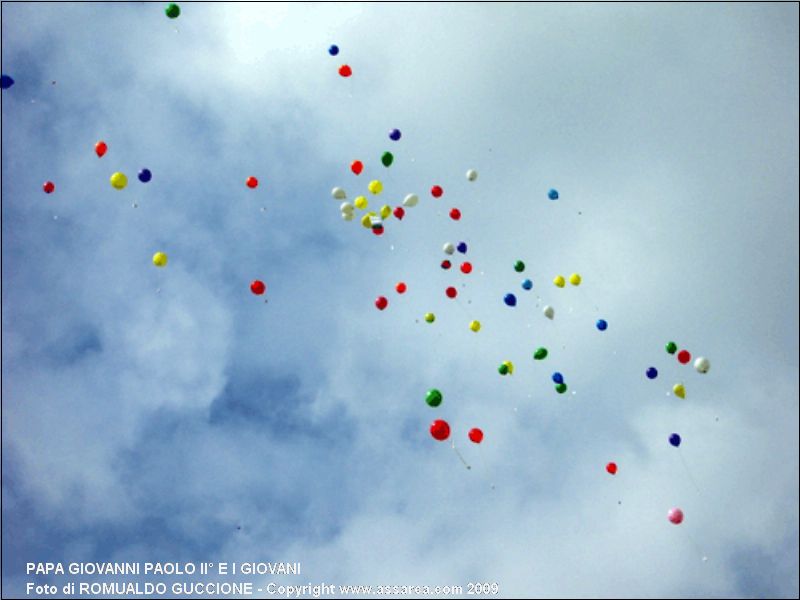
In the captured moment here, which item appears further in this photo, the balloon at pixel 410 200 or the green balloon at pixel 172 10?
the balloon at pixel 410 200

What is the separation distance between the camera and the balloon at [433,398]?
65.5ft

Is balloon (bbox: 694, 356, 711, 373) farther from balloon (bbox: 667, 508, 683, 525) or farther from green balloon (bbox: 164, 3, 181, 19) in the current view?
green balloon (bbox: 164, 3, 181, 19)

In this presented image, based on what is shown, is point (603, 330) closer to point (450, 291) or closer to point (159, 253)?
point (450, 291)

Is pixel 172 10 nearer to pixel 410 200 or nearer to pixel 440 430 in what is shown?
pixel 410 200

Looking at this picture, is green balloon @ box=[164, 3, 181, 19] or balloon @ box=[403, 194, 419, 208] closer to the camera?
green balloon @ box=[164, 3, 181, 19]

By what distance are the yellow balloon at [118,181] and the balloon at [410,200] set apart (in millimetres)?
7359

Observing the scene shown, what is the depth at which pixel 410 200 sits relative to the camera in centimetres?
2138

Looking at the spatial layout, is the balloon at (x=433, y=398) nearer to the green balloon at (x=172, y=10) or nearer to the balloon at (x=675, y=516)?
the balloon at (x=675, y=516)

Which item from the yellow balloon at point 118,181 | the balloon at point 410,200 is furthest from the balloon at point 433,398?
the yellow balloon at point 118,181

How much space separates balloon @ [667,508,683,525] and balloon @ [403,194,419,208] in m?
10.6

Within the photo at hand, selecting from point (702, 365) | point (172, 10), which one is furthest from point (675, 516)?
point (172, 10)

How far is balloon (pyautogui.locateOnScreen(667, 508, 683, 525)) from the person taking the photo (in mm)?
20500

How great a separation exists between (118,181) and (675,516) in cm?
1682

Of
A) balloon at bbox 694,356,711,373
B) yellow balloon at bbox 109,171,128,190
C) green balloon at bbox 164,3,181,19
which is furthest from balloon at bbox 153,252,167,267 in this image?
balloon at bbox 694,356,711,373
